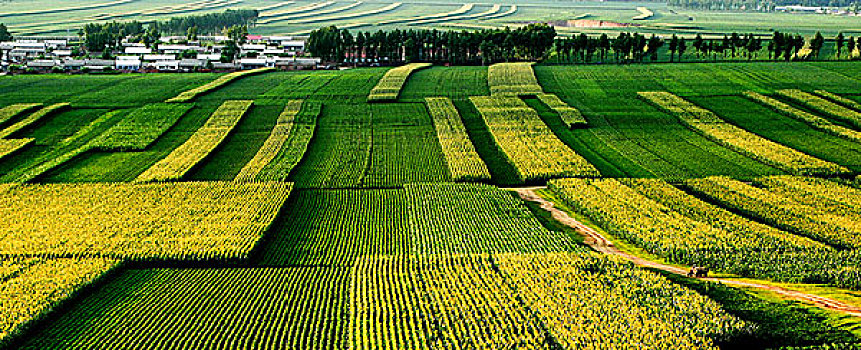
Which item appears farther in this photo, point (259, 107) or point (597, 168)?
point (259, 107)

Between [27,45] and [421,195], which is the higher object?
[27,45]

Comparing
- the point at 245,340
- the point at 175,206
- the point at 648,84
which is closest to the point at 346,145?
the point at 175,206

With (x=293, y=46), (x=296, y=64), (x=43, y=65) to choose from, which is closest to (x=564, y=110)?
(x=296, y=64)

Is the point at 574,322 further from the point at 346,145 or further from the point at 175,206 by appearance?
the point at 346,145

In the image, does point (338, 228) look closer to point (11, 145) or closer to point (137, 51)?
point (11, 145)

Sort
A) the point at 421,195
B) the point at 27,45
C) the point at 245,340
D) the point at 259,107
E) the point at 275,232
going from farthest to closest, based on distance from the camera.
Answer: the point at 27,45, the point at 259,107, the point at 421,195, the point at 275,232, the point at 245,340

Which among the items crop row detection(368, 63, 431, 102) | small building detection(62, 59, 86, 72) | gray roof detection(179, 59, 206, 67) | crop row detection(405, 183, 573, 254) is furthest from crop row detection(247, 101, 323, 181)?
small building detection(62, 59, 86, 72)

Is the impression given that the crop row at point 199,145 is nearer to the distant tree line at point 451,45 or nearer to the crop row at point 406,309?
the crop row at point 406,309
